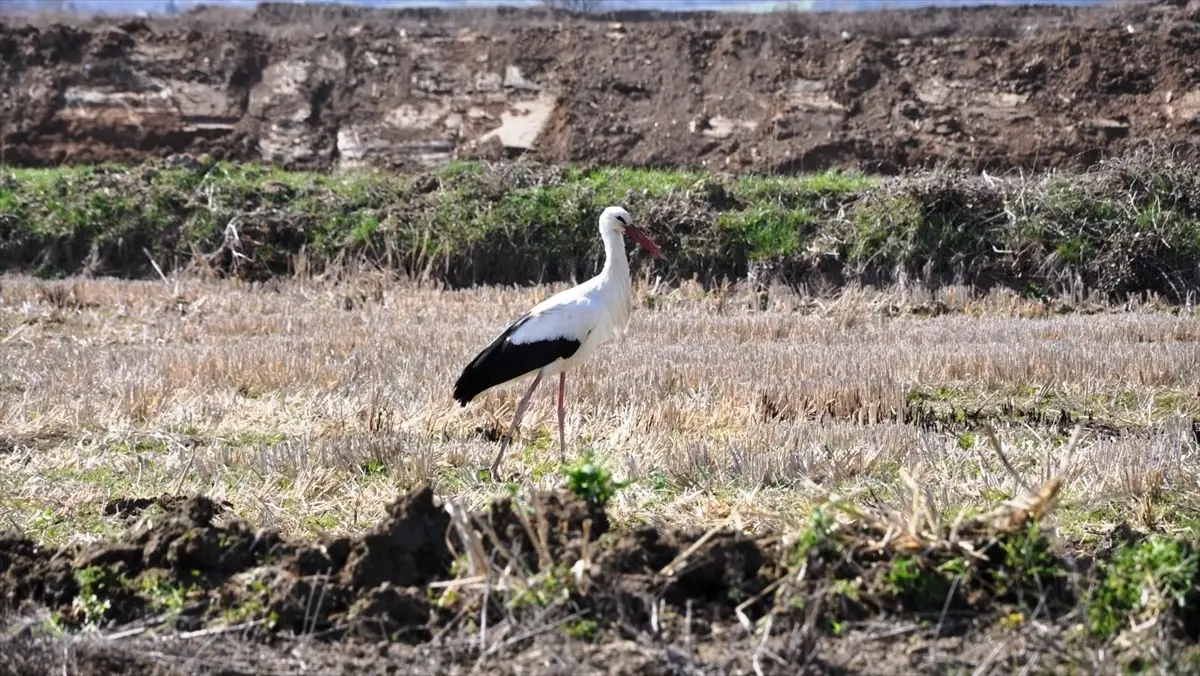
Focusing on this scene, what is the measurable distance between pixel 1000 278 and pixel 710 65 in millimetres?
9102

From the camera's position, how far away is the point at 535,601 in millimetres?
4934

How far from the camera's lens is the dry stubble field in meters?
4.94

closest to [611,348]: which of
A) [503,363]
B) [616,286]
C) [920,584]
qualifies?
[616,286]

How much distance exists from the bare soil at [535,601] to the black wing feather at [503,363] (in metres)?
3.61

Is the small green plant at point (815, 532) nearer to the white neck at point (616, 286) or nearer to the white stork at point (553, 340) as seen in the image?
the white stork at point (553, 340)

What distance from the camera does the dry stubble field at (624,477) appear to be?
4.94 m

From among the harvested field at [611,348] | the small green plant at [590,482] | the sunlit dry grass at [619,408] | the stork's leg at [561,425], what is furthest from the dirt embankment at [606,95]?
the small green plant at [590,482]

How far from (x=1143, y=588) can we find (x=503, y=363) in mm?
4986

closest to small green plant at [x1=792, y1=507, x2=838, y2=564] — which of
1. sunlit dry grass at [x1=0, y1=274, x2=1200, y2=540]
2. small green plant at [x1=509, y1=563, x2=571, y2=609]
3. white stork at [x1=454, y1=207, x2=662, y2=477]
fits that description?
small green plant at [x1=509, y1=563, x2=571, y2=609]

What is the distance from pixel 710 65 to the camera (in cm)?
2523

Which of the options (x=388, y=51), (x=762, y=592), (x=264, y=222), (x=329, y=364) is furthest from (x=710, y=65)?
(x=762, y=592)

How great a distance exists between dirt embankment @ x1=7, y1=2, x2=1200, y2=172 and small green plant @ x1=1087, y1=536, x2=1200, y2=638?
58.6 feet

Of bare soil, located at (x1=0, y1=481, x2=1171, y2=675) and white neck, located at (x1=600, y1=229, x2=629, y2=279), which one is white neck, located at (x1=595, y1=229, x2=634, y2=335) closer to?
white neck, located at (x1=600, y1=229, x2=629, y2=279)

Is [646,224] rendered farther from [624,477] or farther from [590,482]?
[590,482]
